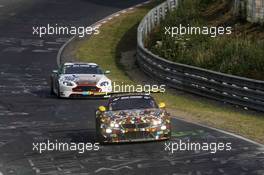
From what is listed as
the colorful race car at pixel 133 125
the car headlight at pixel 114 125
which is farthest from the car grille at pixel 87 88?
the car headlight at pixel 114 125

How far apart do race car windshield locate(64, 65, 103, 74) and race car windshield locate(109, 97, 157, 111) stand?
10762 mm

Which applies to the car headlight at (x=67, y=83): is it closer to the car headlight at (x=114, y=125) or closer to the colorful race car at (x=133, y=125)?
the colorful race car at (x=133, y=125)

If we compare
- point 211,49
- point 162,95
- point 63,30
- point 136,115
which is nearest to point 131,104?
point 136,115

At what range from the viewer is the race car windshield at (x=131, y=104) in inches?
897

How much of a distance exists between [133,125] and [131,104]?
1.16 m

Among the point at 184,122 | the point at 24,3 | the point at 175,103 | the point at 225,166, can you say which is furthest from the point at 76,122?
the point at 24,3

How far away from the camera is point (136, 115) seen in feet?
72.4

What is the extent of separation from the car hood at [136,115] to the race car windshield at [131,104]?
0.39 meters

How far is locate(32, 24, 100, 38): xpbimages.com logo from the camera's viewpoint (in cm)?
5469

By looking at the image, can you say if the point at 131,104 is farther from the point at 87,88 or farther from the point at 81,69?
the point at 81,69

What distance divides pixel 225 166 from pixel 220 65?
18272mm

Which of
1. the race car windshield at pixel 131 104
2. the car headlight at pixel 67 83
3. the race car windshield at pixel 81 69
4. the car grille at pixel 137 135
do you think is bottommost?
the car headlight at pixel 67 83

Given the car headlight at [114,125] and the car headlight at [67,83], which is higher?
the car headlight at [114,125]

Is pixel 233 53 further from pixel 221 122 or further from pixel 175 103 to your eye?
pixel 221 122
